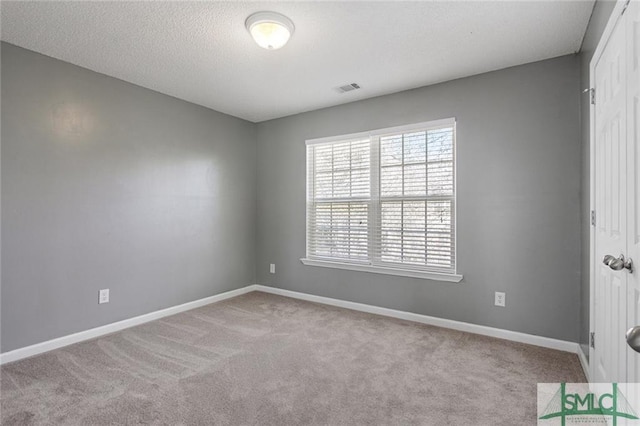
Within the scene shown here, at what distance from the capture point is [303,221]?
437 cm

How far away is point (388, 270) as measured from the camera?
144 inches

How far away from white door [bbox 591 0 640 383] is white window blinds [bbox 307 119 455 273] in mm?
1375

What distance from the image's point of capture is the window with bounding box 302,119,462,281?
11.0 ft

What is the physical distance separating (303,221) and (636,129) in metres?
3.42

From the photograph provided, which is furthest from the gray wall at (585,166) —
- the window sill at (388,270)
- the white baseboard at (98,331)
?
the white baseboard at (98,331)

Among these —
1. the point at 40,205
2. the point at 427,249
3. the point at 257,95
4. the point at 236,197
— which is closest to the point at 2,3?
the point at 40,205

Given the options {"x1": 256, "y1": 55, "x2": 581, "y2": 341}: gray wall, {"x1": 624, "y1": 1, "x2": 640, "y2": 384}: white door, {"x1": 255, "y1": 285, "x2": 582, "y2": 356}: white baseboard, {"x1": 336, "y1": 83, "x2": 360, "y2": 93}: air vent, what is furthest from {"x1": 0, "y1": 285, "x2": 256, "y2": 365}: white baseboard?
{"x1": 624, "y1": 1, "x2": 640, "y2": 384}: white door

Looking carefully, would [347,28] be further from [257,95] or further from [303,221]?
[303,221]

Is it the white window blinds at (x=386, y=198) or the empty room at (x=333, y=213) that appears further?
the white window blinds at (x=386, y=198)

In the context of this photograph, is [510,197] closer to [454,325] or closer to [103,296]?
[454,325]

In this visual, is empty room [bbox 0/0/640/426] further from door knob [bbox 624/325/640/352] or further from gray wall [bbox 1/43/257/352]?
door knob [bbox 624/325/640/352]

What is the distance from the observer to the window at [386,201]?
335cm

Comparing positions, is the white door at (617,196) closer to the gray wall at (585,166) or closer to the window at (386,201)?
the gray wall at (585,166)

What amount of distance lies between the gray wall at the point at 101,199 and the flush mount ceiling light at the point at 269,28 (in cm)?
182
